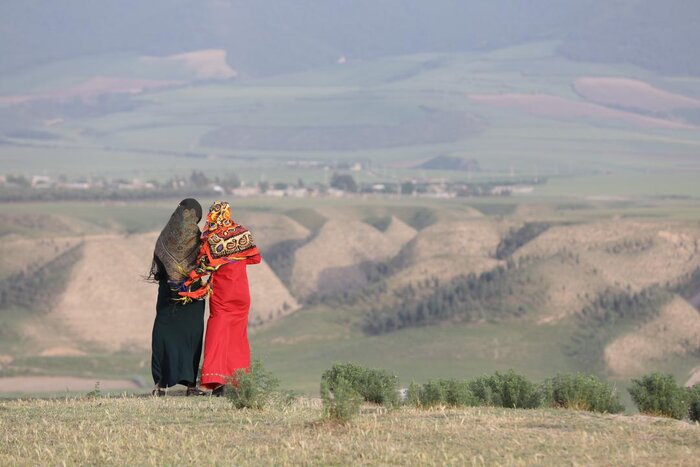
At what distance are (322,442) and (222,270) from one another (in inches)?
152

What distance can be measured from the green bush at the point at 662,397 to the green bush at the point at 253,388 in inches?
134

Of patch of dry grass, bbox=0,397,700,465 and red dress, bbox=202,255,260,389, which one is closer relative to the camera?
patch of dry grass, bbox=0,397,700,465

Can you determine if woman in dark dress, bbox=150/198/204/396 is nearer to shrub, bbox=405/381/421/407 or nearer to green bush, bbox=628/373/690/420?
shrub, bbox=405/381/421/407

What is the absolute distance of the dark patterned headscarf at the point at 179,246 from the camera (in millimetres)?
16031

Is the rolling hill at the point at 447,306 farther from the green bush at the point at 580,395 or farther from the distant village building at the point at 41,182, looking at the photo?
the distant village building at the point at 41,182

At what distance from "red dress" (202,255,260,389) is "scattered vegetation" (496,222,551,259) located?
4616 cm

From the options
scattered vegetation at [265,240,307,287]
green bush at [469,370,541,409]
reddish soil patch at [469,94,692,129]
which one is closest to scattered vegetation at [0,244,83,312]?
scattered vegetation at [265,240,307,287]

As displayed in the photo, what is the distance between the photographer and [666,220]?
202ft

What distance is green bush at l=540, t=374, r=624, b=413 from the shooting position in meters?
15.6

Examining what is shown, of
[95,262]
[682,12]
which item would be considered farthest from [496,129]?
[95,262]

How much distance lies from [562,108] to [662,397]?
5829 inches

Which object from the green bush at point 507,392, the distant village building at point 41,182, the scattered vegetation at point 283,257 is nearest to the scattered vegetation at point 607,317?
the scattered vegetation at point 283,257

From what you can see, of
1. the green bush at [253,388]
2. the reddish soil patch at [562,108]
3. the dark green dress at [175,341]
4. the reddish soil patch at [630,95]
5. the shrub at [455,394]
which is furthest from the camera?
the reddish soil patch at [630,95]

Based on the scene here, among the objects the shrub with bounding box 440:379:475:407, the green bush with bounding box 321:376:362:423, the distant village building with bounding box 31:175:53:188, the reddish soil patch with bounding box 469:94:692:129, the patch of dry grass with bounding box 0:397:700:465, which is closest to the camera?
the patch of dry grass with bounding box 0:397:700:465
